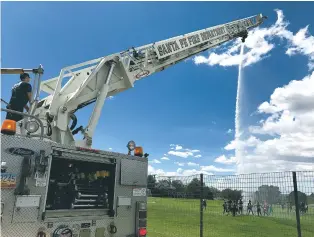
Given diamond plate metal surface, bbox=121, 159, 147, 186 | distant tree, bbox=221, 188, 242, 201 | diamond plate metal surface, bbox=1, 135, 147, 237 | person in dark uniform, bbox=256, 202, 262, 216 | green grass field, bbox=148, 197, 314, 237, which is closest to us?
diamond plate metal surface, bbox=1, 135, 147, 237

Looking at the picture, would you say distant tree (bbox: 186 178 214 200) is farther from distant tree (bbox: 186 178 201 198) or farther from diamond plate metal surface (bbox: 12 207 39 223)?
diamond plate metal surface (bbox: 12 207 39 223)

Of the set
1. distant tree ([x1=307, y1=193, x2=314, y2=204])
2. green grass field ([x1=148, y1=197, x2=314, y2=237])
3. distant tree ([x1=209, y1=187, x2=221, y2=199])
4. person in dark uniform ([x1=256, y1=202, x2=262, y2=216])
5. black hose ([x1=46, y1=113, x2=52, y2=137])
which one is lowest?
green grass field ([x1=148, y1=197, x2=314, y2=237])

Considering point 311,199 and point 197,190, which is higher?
point 197,190

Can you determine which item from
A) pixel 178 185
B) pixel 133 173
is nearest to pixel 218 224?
pixel 178 185

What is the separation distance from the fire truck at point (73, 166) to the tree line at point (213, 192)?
140 inches

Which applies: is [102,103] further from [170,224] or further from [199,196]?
[170,224]

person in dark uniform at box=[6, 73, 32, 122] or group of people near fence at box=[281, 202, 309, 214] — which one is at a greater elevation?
person in dark uniform at box=[6, 73, 32, 122]

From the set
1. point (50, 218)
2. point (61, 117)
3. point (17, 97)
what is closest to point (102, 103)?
point (61, 117)

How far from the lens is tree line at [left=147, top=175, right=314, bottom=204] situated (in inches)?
306

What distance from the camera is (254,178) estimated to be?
323 inches

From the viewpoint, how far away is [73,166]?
556cm

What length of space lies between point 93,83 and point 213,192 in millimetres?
4671

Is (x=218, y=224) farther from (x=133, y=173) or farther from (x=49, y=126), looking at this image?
(x=49, y=126)

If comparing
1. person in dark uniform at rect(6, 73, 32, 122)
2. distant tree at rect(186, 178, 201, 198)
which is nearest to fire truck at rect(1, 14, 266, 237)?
person in dark uniform at rect(6, 73, 32, 122)
